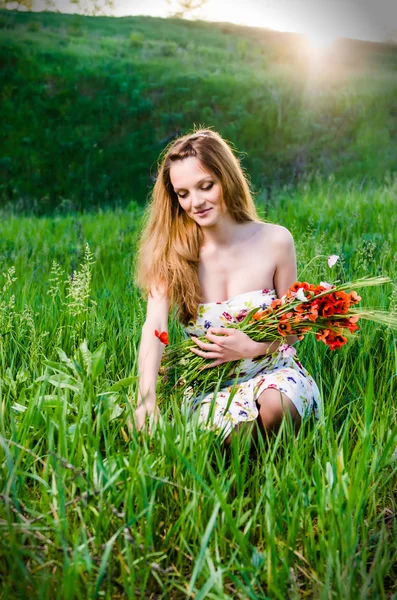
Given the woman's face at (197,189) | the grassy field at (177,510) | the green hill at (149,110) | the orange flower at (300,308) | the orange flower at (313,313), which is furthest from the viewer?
the green hill at (149,110)

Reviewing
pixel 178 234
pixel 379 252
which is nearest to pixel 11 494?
pixel 178 234

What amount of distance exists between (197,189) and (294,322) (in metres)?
0.65

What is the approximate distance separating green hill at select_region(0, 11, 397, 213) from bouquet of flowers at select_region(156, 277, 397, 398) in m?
9.11

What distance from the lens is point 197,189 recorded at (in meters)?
2.55

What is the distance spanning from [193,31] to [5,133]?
28.0 ft

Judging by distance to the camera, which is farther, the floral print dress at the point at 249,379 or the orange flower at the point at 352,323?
the floral print dress at the point at 249,379

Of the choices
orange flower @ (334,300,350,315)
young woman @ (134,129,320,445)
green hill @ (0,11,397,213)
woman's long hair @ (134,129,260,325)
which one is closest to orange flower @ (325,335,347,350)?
orange flower @ (334,300,350,315)

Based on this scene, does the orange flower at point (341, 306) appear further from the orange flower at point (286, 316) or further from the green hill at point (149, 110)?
the green hill at point (149, 110)

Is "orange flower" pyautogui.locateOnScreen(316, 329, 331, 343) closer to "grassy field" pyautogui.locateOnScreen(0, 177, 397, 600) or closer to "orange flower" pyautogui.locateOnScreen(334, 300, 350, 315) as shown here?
"orange flower" pyautogui.locateOnScreen(334, 300, 350, 315)

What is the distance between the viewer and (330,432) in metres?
2.05

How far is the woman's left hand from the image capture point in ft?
7.85

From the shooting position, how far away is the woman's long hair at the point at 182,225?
258 centimetres

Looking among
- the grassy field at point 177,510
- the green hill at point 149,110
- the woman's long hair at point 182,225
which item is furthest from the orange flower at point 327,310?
the green hill at point 149,110

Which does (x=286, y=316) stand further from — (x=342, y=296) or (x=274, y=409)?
(x=274, y=409)
